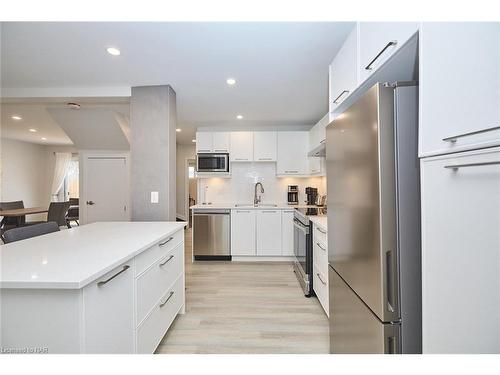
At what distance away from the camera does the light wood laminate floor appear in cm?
178

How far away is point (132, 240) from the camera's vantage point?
4.92 feet

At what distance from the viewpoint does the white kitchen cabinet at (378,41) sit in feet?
3.10

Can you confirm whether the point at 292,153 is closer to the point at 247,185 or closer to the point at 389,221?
the point at 247,185

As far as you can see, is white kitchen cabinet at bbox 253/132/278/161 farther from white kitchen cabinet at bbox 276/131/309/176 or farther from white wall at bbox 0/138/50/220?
white wall at bbox 0/138/50/220

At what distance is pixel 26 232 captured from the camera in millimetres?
1636

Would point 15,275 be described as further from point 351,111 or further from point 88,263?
point 351,111

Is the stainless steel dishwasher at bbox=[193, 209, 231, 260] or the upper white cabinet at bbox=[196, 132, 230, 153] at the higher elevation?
the upper white cabinet at bbox=[196, 132, 230, 153]

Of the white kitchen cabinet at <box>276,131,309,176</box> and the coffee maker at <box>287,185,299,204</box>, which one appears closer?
the white kitchen cabinet at <box>276,131,309,176</box>

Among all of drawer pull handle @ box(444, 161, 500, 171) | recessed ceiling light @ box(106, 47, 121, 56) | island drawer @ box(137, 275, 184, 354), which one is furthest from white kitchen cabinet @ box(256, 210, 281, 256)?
drawer pull handle @ box(444, 161, 500, 171)

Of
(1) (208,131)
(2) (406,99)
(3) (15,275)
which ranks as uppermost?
(1) (208,131)

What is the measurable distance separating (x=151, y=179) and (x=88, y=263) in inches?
64.7

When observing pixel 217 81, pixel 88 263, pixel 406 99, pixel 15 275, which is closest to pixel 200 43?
pixel 217 81

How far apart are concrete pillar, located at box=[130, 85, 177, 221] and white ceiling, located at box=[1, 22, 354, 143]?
175 mm
